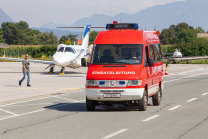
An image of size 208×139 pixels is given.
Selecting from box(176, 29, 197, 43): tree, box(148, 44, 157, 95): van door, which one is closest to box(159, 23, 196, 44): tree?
box(176, 29, 197, 43): tree

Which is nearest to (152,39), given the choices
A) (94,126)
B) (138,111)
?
(138,111)

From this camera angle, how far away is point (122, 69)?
37.6ft

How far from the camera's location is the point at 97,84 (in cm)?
1126

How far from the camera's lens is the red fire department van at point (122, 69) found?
11133mm

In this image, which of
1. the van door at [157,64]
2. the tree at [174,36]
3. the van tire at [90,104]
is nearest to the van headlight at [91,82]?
the van tire at [90,104]

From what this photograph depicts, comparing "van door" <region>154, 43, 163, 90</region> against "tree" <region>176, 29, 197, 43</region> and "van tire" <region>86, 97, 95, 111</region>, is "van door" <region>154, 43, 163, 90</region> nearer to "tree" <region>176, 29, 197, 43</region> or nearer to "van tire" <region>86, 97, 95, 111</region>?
"van tire" <region>86, 97, 95, 111</region>

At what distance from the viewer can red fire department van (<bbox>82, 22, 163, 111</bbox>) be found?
1113cm

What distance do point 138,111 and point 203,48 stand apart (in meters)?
66.8

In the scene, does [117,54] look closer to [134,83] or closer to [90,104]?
[134,83]

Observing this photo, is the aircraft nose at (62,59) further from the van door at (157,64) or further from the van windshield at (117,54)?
the van windshield at (117,54)

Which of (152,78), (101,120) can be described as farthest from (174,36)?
(101,120)

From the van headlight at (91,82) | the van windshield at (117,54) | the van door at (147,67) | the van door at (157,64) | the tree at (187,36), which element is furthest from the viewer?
the tree at (187,36)

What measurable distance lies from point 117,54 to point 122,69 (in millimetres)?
782

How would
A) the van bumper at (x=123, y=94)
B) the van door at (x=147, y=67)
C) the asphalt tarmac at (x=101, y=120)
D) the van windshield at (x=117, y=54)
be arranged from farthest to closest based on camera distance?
the van door at (x=147, y=67) < the van windshield at (x=117, y=54) < the van bumper at (x=123, y=94) < the asphalt tarmac at (x=101, y=120)
